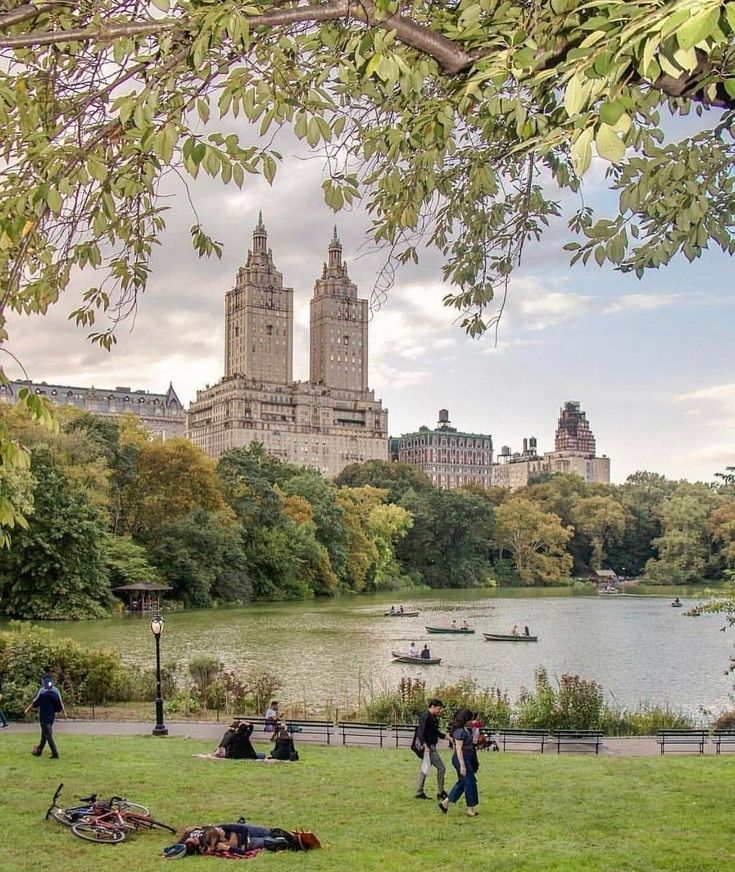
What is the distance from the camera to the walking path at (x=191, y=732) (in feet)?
52.8

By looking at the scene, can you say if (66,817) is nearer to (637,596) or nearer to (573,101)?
(573,101)

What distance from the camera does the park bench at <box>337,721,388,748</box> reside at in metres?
16.6

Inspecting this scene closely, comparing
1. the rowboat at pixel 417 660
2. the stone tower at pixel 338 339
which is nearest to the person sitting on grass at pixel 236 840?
the rowboat at pixel 417 660

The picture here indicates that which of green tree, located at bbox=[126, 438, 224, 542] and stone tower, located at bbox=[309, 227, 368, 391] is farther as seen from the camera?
stone tower, located at bbox=[309, 227, 368, 391]

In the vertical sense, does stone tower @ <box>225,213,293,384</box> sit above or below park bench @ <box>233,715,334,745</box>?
above

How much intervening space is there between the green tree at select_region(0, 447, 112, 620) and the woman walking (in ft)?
130

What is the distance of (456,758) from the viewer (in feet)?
36.1

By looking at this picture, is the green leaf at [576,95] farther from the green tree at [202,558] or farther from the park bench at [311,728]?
the green tree at [202,558]

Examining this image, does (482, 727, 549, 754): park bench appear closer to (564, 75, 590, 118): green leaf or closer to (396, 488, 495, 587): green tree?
(564, 75, 590, 118): green leaf

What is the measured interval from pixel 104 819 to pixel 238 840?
1630mm

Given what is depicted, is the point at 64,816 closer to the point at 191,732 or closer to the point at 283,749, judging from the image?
the point at 283,749

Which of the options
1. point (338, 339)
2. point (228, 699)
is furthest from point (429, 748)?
point (338, 339)

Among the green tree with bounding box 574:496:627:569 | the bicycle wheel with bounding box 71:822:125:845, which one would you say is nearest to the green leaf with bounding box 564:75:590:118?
the bicycle wheel with bounding box 71:822:125:845

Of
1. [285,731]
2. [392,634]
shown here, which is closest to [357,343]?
[392,634]
